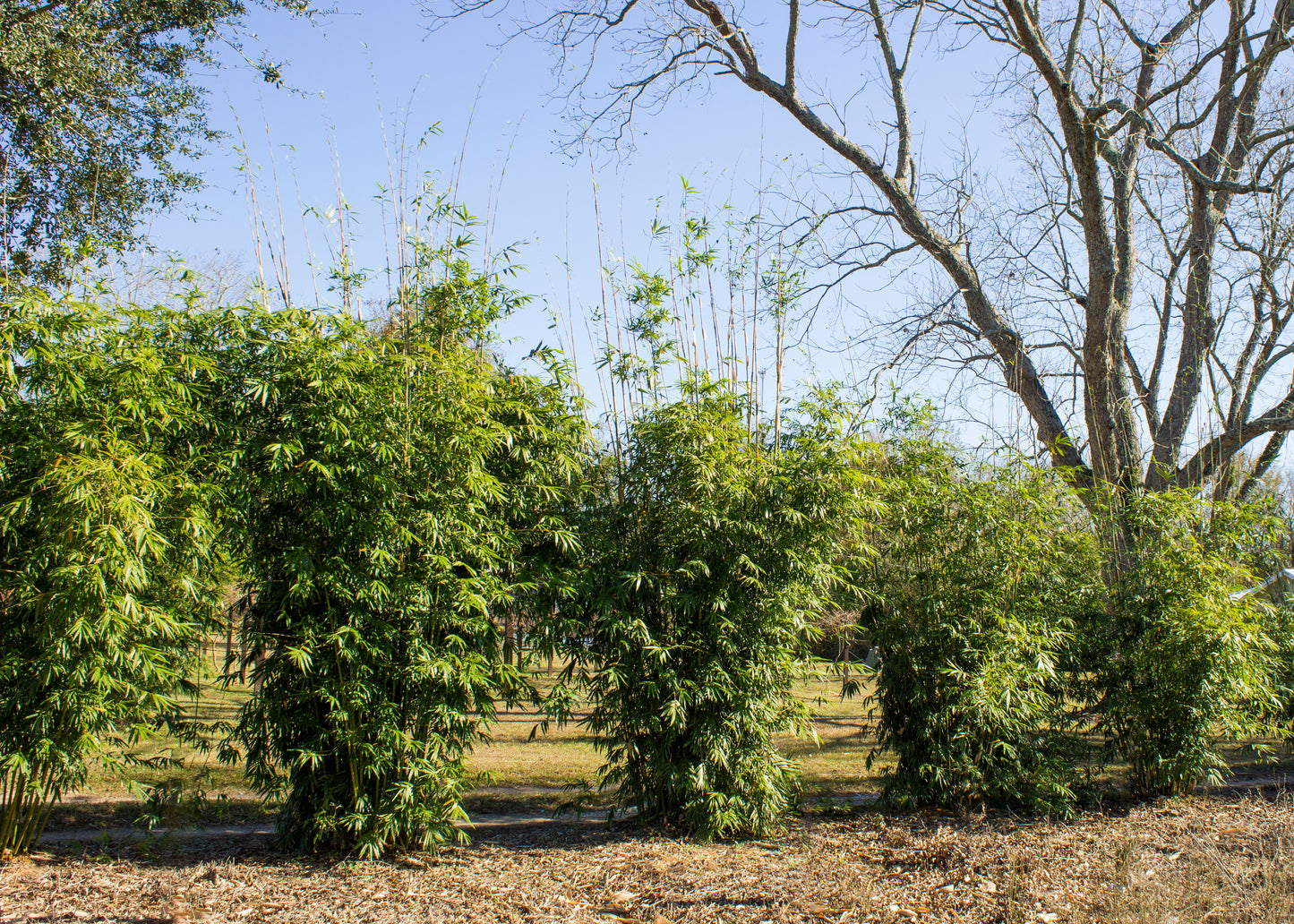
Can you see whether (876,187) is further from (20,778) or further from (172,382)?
(20,778)

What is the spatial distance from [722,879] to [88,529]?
2745 mm

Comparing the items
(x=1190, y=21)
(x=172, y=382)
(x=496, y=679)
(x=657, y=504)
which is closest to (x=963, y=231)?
(x=1190, y=21)

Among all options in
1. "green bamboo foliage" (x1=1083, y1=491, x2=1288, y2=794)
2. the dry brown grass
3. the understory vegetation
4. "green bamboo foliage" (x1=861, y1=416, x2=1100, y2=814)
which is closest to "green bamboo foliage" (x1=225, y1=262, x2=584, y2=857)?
the understory vegetation

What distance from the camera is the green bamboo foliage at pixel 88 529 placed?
9.41 feet

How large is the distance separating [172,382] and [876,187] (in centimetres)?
588

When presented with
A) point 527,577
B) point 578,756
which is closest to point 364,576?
point 527,577

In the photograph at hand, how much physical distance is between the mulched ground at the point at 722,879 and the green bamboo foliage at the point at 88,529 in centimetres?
61

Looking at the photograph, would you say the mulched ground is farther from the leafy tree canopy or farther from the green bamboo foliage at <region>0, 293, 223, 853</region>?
the leafy tree canopy

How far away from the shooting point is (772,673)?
3967 mm

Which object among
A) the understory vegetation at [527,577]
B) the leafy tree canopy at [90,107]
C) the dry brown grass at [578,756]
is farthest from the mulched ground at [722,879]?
the leafy tree canopy at [90,107]

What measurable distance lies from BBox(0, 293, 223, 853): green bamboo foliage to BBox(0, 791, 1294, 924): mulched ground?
2.01 ft

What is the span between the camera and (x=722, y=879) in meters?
3.24

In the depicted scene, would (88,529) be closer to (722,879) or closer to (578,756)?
(722,879)

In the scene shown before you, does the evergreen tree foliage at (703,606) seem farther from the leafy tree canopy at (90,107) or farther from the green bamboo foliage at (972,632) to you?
the leafy tree canopy at (90,107)
